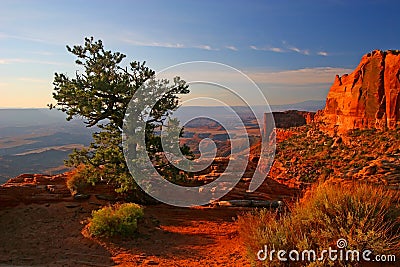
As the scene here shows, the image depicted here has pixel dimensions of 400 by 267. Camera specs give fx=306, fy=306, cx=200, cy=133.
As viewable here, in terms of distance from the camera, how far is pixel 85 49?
32.0ft

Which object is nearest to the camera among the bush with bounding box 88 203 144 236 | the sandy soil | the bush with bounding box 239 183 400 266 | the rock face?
the bush with bounding box 239 183 400 266

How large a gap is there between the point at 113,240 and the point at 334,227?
4973mm

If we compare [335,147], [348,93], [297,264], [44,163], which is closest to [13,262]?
[297,264]

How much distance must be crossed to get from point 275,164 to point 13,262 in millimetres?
25958

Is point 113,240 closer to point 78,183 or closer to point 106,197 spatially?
point 106,197

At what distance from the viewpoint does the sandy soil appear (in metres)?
6.35

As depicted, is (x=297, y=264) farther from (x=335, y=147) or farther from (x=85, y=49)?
(x=335, y=147)

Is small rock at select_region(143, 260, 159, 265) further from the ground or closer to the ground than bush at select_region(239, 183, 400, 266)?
closer to the ground

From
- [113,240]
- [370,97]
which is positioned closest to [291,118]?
[370,97]

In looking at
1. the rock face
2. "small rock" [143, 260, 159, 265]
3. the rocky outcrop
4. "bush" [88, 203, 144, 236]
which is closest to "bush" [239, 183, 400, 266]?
"small rock" [143, 260, 159, 265]

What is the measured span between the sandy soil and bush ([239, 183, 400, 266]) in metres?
0.89

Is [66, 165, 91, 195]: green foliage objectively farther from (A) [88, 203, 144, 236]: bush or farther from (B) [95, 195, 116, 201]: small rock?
(A) [88, 203, 144, 236]: bush

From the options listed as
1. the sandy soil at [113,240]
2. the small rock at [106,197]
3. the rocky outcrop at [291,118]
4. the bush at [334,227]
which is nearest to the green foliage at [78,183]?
the small rock at [106,197]

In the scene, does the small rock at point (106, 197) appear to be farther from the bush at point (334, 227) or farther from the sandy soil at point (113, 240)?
the bush at point (334, 227)
